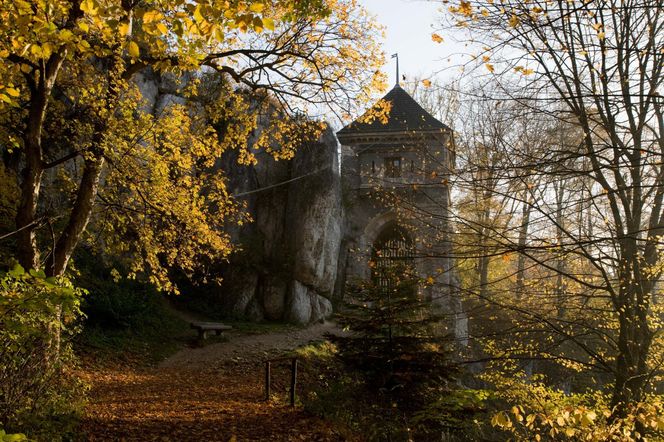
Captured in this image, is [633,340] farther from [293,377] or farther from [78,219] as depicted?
[78,219]

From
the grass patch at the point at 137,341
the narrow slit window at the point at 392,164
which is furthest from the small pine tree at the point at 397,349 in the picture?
the narrow slit window at the point at 392,164

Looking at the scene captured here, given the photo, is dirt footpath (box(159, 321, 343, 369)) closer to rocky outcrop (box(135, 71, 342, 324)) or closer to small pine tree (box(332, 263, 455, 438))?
rocky outcrop (box(135, 71, 342, 324))

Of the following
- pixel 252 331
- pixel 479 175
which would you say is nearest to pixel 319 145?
pixel 252 331

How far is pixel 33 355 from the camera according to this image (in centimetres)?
425

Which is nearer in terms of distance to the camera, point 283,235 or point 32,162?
point 32,162

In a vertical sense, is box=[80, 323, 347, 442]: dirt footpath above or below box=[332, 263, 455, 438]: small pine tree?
below

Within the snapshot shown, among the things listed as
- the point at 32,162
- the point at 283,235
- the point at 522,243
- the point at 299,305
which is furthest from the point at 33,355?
the point at 283,235

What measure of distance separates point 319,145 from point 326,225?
3.37 m

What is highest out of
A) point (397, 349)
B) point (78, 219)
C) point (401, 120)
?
point (401, 120)

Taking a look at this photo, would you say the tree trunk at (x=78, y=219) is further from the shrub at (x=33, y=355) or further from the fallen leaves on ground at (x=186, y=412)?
the fallen leaves on ground at (x=186, y=412)

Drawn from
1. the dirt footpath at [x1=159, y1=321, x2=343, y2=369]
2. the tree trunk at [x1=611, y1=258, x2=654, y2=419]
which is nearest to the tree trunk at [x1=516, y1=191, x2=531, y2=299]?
the tree trunk at [x1=611, y1=258, x2=654, y2=419]

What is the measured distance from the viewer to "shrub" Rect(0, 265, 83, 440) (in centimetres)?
335

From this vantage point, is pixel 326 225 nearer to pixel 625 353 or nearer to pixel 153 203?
pixel 153 203

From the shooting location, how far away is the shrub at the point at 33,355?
335 cm
